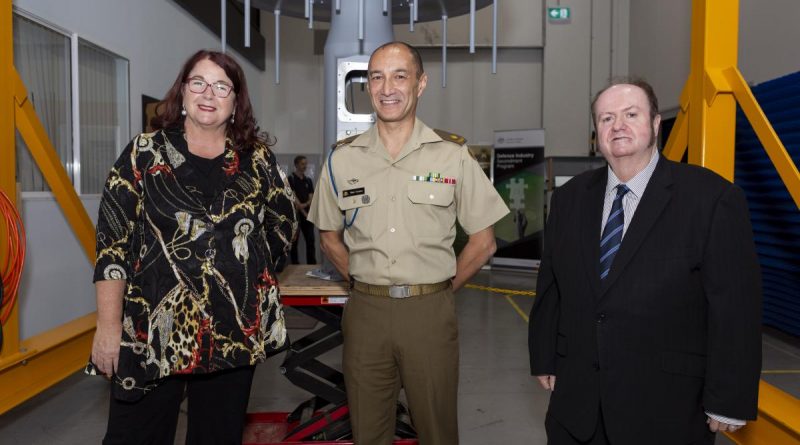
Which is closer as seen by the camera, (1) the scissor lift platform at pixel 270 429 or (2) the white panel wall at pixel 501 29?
(1) the scissor lift platform at pixel 270 429

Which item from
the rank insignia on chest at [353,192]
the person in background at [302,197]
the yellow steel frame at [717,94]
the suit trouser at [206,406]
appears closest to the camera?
the suit trouser at [206,406]

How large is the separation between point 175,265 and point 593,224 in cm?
110

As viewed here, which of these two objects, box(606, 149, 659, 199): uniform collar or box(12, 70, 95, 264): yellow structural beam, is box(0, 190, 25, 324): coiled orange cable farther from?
box(606, 149, 659, 199): uniform collar

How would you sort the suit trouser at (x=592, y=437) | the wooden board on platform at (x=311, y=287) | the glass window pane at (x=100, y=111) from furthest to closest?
the glass window pane at (x=100, y=111) → the wooden board on platform at (x=311, y=287) → the suit trouser at (x=592, y=437)

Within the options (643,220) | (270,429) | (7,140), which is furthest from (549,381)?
(7,140)

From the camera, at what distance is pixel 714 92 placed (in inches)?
95.7

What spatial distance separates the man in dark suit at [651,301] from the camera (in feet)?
4.54

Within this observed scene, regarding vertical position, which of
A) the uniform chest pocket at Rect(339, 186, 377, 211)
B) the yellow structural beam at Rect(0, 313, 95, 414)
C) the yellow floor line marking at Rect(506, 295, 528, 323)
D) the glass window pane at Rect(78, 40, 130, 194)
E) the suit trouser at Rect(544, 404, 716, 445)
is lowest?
the yellow floor line marking at Rect(506, 295, 528, 323)

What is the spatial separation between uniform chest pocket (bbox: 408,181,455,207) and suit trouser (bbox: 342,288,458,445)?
30 centimetres

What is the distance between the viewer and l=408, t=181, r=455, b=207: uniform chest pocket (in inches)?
77.0

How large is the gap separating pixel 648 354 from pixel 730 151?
55.1 inches

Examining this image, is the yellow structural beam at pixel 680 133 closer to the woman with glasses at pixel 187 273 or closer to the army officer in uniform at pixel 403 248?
the army officer in uniform at pixel 403 248

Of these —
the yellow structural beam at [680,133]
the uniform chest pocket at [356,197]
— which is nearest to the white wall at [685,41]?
the yellow structural beam at [680,133]

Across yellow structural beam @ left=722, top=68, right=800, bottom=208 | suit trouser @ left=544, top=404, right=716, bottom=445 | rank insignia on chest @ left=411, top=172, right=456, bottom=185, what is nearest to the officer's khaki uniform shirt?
rank insignia on chest @ left=411, top=172, right=456, bottom=185
